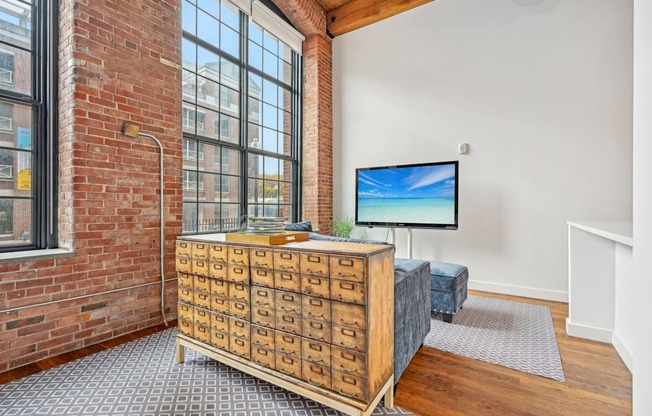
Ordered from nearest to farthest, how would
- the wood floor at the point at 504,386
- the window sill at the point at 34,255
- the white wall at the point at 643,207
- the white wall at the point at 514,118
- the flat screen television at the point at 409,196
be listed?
1. the white wall at the point at 643,207
2. the wood floor at the point at 504,386
3. the window sill at the point at 34,255
4. the white wall at the point at 514,118
5. the flat screen television at the point at 409,196

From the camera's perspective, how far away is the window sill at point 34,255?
206 cm

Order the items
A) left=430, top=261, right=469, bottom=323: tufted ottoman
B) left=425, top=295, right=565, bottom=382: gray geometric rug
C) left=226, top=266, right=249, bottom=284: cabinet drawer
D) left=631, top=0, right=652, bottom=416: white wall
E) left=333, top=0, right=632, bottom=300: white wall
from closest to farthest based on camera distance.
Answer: left=631, top=0, right=652, bottom=416: white wall → left=226, top=266, right=249, bottom=284: cabinet drawer → left=425, top=295, right=565, bottom=382: gray geometric rug → left=430, top=261, right=469, bottom=323: tufted ottoman → left=333, top=0, right=632, bottom=300: white wall

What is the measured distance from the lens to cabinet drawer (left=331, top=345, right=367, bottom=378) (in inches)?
58.7

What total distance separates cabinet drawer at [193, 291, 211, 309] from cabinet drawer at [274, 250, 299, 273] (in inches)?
24.7

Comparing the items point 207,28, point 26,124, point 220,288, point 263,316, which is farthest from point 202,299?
point 207,28

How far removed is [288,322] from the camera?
1.71m

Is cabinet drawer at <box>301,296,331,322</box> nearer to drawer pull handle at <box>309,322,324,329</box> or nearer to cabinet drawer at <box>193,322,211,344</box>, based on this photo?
drawer pull handle at <box>309,322,324,329</box>

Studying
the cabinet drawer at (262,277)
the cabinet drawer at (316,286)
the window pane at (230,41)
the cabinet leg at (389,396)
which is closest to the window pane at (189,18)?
the window pane at (230,41)

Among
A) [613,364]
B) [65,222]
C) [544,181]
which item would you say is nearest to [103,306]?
[65,222]

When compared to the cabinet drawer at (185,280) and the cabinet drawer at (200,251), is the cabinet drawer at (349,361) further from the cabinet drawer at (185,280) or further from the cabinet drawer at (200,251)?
the cabinet drawer at (185,280)

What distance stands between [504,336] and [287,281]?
2.04 meters

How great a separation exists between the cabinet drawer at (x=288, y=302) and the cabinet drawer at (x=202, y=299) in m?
0.58

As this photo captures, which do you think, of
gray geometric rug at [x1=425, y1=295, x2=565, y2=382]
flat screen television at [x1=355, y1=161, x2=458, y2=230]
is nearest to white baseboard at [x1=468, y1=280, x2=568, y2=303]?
gray geometric rug at [x1=425, y1=295, x2=565, y2=382]

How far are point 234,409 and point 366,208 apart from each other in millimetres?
3155
